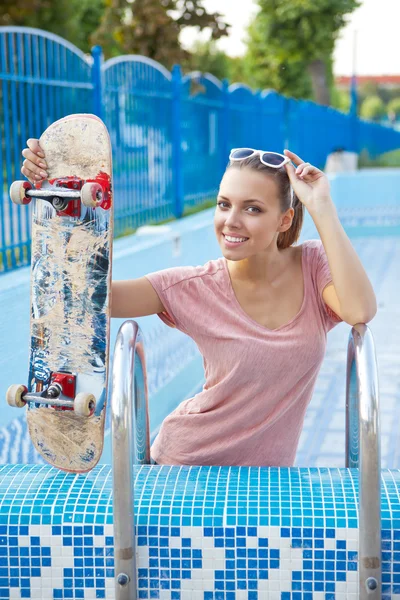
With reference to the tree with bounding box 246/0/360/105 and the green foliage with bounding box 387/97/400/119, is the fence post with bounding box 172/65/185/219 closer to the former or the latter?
the tree with bounding box 246/0/360/105

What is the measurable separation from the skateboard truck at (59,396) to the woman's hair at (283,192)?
784 mm

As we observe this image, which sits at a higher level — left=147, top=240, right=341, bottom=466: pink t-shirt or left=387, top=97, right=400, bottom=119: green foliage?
left=387, top=97, right=400, bottom=119: green foliage

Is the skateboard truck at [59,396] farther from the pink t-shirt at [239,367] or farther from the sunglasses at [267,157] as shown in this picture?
the sunglasses at [267,157]

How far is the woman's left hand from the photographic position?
2449 mm

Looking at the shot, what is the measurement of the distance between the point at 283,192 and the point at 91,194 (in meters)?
0.59

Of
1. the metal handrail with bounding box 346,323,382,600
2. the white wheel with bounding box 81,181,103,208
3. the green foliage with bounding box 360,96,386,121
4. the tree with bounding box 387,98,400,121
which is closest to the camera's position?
the metal handrail with bounding box 346,323,382,600

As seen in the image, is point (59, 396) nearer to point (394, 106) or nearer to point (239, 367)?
point (239, 367)

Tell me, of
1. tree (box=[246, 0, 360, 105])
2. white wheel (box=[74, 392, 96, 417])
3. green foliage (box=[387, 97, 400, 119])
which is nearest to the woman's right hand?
white wheel (box=[74, 392, 96, 417])

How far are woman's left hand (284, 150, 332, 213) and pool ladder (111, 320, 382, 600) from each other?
41cm

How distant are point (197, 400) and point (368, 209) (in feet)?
44.1

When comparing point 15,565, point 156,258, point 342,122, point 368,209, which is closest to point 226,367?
point 15,565

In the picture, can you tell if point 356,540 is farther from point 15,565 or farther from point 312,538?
point 15,565

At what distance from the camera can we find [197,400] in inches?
102

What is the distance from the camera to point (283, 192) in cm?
256
